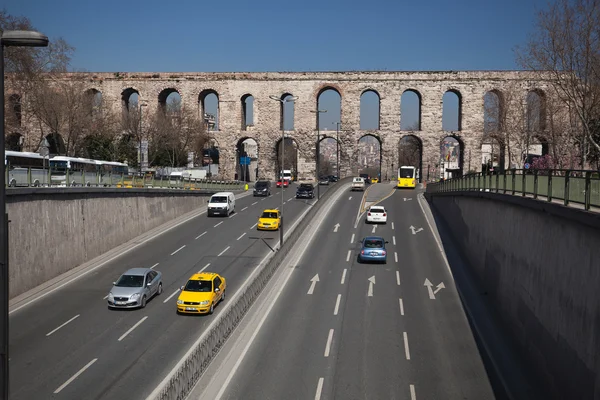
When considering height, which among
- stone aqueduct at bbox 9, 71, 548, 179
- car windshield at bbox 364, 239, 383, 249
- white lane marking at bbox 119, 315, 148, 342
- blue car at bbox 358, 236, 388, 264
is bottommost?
white lane marking at bbox 119, 315, 148, 342

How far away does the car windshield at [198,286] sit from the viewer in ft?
91.7

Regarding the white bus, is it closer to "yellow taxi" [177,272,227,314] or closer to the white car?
"yellow taxi" [177,272,227,314]

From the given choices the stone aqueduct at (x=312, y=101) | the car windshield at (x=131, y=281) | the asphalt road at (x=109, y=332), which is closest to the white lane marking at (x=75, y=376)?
the asphalt road at (x=109, y=332)

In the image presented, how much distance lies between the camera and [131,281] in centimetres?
2889

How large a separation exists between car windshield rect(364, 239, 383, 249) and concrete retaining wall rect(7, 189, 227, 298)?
18.0m

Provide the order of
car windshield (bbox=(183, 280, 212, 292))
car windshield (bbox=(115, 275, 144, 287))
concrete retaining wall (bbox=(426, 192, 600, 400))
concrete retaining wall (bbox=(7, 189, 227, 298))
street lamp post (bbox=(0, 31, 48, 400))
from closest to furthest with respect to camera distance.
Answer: street lamp post (bbox=(0, 31, 48, 400)) < concrete retaining wall (bbox=(426, 192, 600, 400)) < car windshield (bbox=(183, 280, 212, 292)) < car windshield (bbox=(115, 275, 144, 287)) < concrete retaining wall (bbox=(7, 189, 227, 298))

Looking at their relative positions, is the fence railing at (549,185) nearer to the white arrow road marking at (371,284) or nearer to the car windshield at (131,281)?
the white arrow road marking at (371,284)

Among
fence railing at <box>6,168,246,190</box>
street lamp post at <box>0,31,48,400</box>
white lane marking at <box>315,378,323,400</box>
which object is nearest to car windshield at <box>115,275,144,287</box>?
fence railing at <box>6,168,246,190</box>

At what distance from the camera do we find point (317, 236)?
46.7 m

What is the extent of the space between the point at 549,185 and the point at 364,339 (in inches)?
371

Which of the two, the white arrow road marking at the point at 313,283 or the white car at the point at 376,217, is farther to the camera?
the white car at the point at 376,217

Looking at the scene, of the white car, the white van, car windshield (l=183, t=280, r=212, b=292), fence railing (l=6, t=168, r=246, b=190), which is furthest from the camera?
the white van

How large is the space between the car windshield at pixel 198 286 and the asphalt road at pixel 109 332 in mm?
1230

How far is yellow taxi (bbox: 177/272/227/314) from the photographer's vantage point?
27.1m
